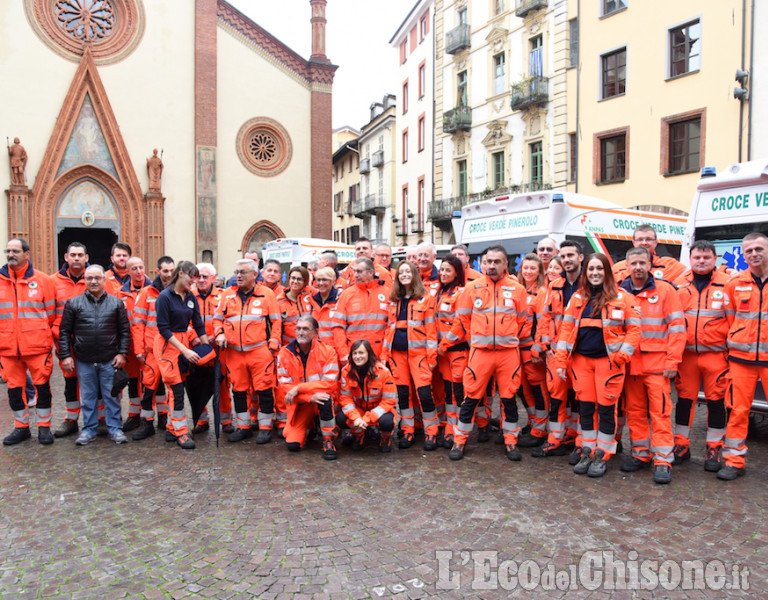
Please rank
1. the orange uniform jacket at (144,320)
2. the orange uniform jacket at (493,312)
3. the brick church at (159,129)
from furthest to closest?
1. the brick church at (159,129)
2. the orange uniform jacket at (144,320)
3. the orange uniform jacket at (493,312)

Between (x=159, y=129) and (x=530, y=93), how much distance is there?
14535 mm

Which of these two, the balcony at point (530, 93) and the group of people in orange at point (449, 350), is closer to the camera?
the group of people in orange at point (449, 350)

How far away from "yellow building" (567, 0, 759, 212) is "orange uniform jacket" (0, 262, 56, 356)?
17393mm

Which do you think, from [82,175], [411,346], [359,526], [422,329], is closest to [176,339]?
[411,346]

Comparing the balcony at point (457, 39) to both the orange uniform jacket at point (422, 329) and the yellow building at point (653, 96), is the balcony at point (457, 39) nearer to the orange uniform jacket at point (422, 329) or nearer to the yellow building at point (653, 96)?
the yellow building at point (653, 96)

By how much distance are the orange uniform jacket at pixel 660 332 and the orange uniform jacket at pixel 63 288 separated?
620cm

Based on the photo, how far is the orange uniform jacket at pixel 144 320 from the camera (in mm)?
7000

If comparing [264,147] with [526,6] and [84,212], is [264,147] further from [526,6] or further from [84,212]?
[526,6]

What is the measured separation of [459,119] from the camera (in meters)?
27.6

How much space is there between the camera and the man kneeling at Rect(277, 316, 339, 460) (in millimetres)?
6258

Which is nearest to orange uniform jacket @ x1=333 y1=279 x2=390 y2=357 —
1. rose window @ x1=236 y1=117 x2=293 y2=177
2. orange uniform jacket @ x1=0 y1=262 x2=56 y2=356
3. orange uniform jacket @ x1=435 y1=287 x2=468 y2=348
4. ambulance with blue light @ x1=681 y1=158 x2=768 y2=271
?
orange uniform jacket @ x1=435 y1=287 x2=468 y2=348

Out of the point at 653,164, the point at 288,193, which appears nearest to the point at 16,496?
the point at 653,164

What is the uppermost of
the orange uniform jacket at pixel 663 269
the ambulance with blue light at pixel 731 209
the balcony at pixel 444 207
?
the balcony at pixel 444 207

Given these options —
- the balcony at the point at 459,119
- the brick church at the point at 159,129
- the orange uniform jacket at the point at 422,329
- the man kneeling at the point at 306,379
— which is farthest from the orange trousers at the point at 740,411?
the balcony at the point at 459,119
